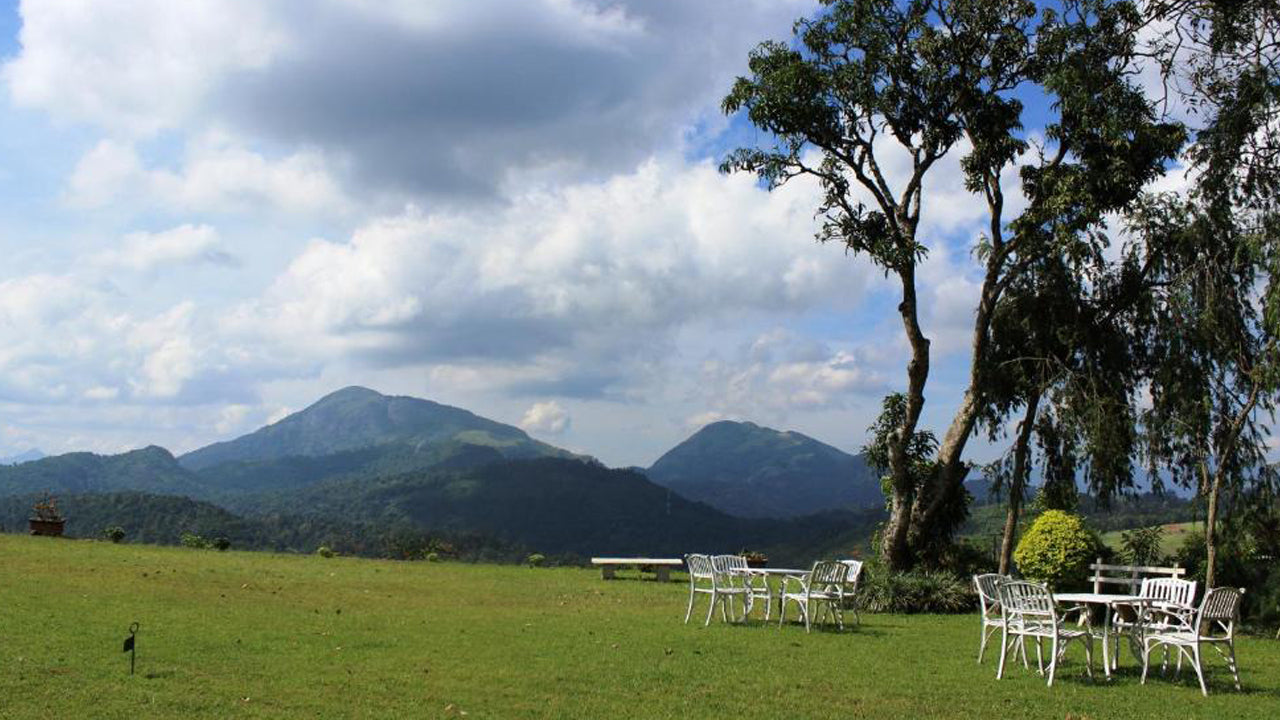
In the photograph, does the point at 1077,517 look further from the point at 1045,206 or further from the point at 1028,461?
the point at 1045,206

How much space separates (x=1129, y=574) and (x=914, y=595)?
3.41 m

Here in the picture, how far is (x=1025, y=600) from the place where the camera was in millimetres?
9781

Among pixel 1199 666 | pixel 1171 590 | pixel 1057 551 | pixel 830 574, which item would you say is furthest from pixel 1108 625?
pixel 1057 551

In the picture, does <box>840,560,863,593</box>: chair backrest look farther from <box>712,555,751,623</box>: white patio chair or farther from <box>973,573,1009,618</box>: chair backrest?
<box>973,573,1009,618</box>: chair backrest

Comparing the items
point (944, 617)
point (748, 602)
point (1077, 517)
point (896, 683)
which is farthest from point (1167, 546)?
point (896, 683)

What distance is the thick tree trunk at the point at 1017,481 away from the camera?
19375 millimetres

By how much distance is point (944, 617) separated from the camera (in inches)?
632

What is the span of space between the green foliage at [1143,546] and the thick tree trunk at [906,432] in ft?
12.6

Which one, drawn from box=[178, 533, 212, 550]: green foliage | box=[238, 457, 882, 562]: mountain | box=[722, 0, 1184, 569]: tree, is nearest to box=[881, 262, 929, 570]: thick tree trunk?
box=[722, 0, 1184, 569]: tree

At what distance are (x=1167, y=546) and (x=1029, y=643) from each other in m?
8.09

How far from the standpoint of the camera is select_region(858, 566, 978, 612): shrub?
16.9 m

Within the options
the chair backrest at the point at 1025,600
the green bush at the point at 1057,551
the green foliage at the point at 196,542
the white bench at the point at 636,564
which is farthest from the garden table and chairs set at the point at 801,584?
the green foliage at the point at 196,542

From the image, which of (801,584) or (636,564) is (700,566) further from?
(636,564)

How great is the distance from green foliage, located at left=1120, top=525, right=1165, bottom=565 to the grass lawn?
3.25 meters
